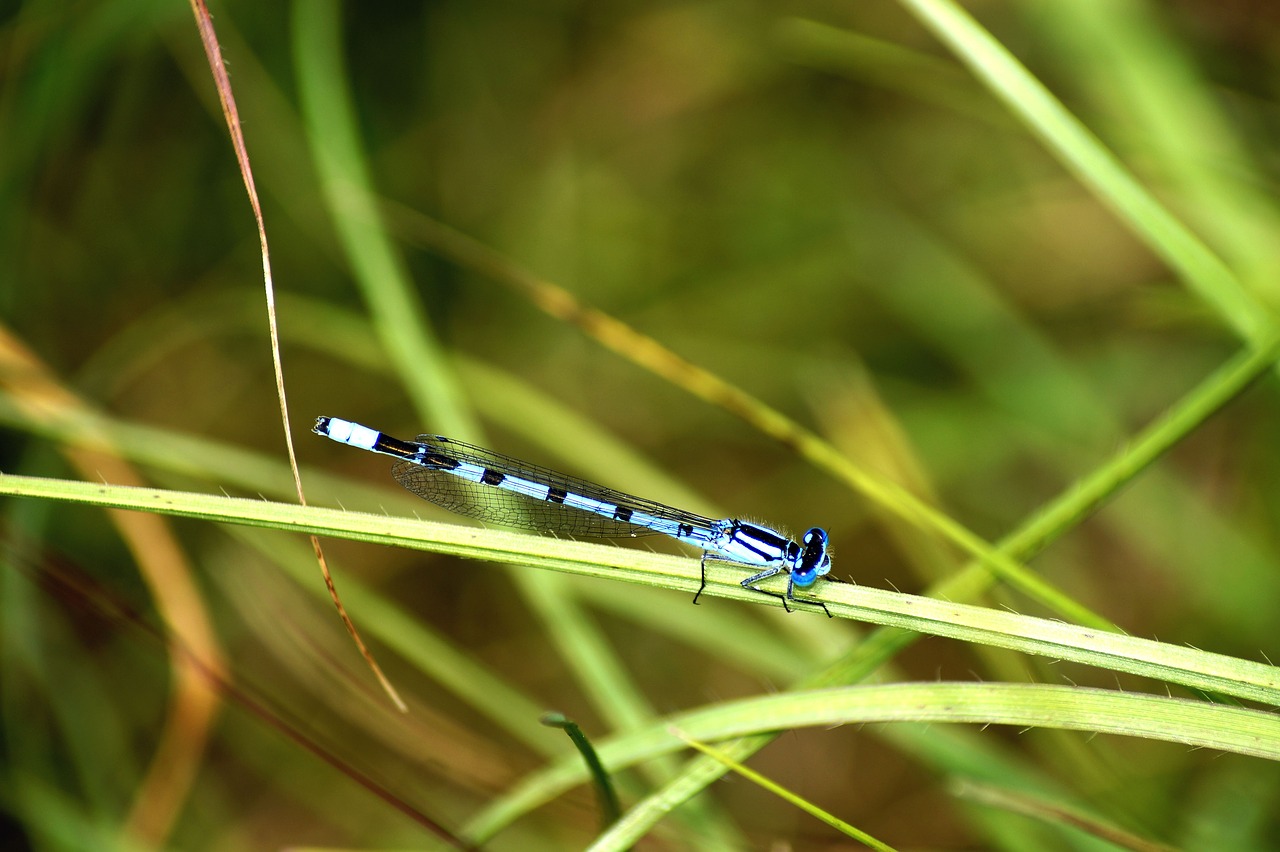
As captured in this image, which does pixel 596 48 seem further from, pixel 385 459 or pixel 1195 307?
pixel 1195 307

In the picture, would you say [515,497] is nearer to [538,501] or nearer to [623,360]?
[538,501]

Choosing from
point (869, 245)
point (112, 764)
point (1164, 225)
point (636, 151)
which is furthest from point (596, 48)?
point (112, 764)

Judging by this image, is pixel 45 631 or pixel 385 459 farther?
pixel 385 459

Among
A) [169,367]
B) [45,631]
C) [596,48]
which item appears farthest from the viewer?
[596,48]

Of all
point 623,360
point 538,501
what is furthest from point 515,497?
point 623,360

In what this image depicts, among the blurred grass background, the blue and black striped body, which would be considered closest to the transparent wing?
the blue and black striped body

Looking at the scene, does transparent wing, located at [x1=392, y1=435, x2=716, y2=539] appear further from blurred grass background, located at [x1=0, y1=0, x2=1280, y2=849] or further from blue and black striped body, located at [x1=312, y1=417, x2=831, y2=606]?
blurred grass background, located at [x1=0, y1=0, x2=1280, y2=849]
